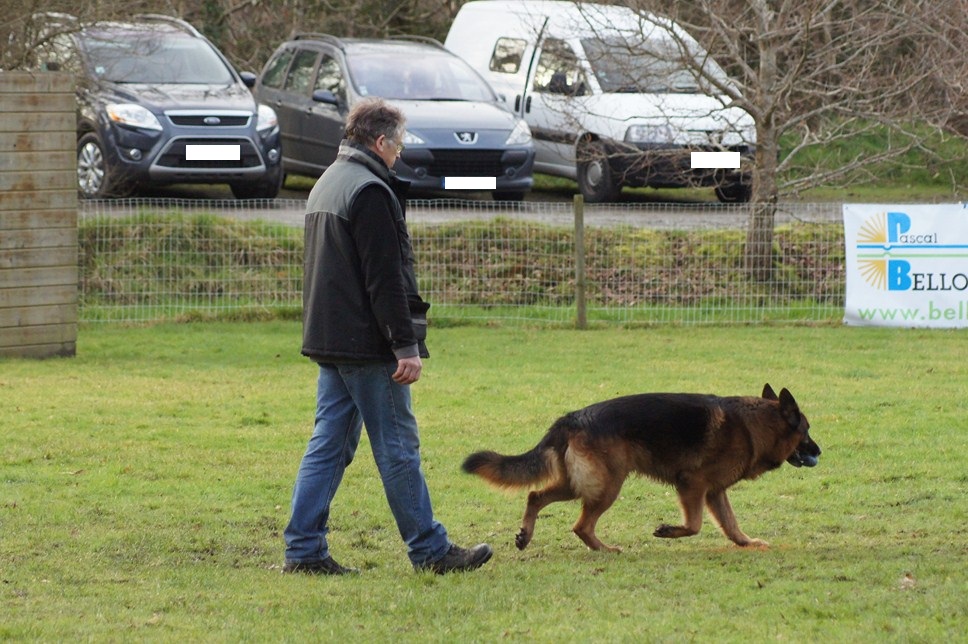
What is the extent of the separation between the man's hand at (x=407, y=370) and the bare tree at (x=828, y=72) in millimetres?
9600

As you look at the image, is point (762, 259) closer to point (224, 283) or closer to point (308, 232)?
point (224, 283)

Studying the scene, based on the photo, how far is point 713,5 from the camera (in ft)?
48.5

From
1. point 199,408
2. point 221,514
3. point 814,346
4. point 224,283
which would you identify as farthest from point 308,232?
point 224,283

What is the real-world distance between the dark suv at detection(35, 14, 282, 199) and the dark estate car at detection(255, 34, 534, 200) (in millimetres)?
1187

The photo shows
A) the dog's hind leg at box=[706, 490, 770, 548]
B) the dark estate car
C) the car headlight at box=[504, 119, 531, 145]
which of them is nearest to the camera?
the dog's hind leg at box=[706, 490, 770, 548]

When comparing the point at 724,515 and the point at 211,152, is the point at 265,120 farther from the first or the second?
the point at 724,515

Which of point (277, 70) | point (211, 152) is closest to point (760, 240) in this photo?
point (211, 152)

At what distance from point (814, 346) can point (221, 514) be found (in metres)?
7.52

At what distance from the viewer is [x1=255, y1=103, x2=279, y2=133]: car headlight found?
1690cm

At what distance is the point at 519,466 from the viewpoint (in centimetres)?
628

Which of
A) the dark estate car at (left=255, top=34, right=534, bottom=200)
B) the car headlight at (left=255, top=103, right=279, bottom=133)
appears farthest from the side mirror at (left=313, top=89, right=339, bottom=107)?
the car headlight at (left=255, top=103, right=279, bottom=133)

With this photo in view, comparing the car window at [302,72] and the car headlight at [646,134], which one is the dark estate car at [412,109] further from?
the car headlight at [646,134]

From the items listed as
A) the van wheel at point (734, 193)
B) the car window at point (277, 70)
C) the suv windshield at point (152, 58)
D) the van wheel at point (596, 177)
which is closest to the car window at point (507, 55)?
the van wheel at point (596, 177)

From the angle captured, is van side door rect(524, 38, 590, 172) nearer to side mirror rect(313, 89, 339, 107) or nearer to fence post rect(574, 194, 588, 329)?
fence post rect(574, 194, 588, 329)
